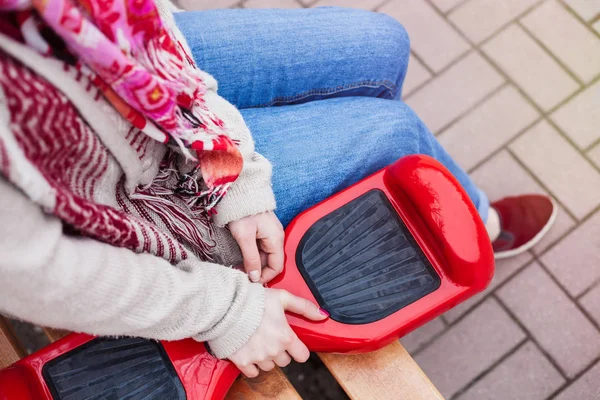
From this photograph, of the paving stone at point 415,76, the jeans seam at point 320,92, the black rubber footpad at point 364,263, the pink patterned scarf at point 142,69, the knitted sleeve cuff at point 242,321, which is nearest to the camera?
the pink patterned scarf at point 142,69

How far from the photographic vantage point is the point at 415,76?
60.5 inches

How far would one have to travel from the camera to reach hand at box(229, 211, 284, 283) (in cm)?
74

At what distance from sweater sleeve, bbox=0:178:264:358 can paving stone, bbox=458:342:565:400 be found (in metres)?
0.87

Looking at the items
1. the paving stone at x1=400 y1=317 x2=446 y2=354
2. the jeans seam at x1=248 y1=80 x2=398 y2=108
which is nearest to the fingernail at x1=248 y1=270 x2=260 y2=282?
the jeans seam at x1=248 y1=80 x2=398 y2=108

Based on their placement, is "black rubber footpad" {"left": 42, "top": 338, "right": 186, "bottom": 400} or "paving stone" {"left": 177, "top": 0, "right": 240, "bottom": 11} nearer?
"black rubber footpad" {"left": 42, "top": 338, "right": 186, "bottom": 400}

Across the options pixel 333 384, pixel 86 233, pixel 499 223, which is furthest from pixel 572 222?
pixel 86 233

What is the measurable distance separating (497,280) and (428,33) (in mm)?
749

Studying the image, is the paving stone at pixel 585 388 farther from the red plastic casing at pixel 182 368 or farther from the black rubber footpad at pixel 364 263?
the red plastic casing at pixel 182 368

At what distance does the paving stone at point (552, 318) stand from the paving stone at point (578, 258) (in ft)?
0.10

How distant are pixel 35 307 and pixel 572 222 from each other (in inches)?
52.5

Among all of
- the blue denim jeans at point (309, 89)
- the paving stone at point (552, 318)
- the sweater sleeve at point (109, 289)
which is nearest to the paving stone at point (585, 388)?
the paving stone at point (552, 318)

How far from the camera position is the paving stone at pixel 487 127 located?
4.83 ft

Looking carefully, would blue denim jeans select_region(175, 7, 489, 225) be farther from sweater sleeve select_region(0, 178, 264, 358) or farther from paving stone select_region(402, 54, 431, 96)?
paving stone select_region(402, 54, 431, 96)

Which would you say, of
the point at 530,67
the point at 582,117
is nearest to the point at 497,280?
the point at 582,117
